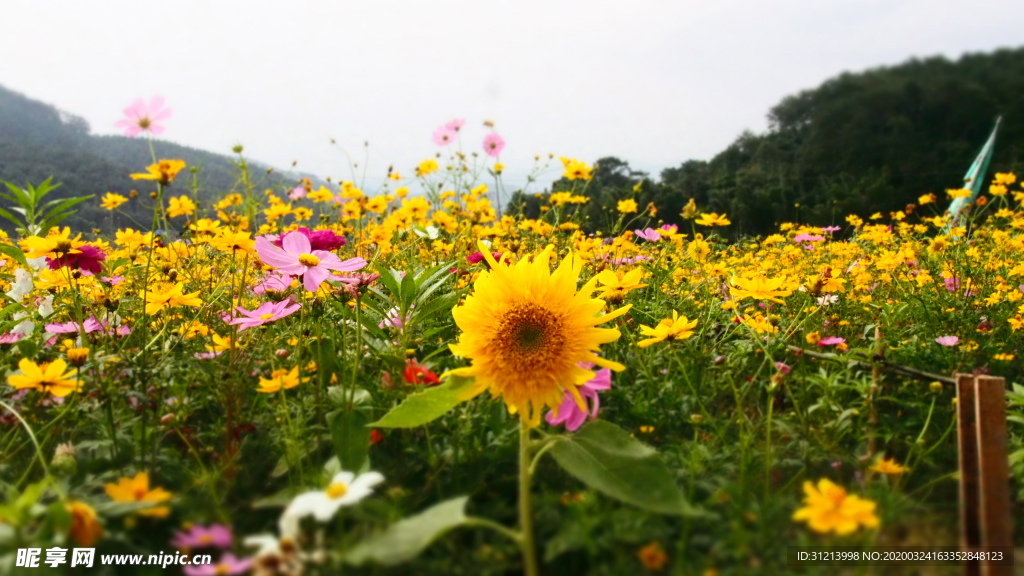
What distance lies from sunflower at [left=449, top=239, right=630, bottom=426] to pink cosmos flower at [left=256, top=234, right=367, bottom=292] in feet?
1.34

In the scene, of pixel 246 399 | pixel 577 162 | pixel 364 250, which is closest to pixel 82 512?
pixel 246 399

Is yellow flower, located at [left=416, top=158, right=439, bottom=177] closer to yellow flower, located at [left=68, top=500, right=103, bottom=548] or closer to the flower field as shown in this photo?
the flower field

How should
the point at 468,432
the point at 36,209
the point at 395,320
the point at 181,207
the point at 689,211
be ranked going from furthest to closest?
→ the point at 181,207, the point at 689,211, the point at 36,209, the point at 395,320, the point at 468,432

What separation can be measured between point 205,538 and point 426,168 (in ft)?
10.8

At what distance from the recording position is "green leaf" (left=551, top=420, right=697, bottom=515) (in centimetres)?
61

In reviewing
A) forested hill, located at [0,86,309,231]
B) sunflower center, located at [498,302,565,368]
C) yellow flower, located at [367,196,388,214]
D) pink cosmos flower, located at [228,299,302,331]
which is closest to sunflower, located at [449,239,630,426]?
sunflower center, located at [498,302,565,368]

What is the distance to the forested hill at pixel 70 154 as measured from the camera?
19672mm

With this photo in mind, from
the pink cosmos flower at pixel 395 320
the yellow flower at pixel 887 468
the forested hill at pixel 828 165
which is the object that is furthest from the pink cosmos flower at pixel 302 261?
the forested hill at pixel 828 165

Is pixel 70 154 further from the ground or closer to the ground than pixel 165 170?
further from the ground

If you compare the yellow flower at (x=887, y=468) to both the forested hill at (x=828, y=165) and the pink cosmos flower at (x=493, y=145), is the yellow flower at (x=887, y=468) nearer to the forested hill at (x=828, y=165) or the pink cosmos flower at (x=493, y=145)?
the pink cosmos flower at (x=493, y=145)

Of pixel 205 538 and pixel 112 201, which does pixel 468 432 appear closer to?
pixel 205 538

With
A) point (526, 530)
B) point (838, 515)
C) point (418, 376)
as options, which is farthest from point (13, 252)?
point (838, 515)

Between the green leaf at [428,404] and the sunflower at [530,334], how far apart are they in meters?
0.02

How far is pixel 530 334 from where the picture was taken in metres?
0.81
